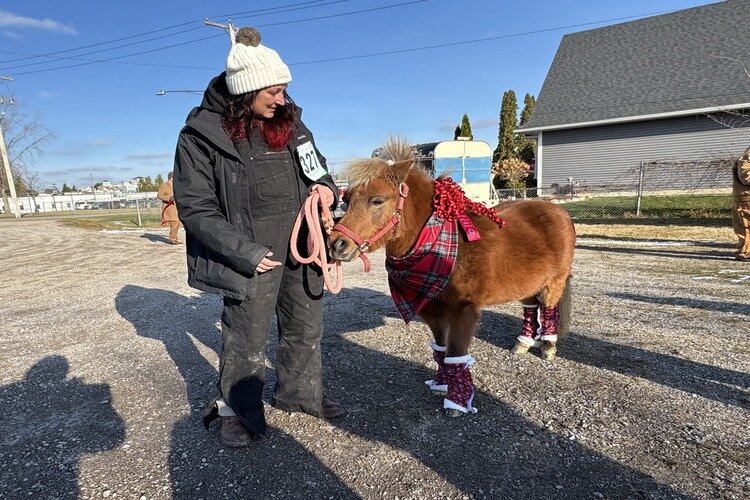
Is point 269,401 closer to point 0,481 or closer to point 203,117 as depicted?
point 0,481

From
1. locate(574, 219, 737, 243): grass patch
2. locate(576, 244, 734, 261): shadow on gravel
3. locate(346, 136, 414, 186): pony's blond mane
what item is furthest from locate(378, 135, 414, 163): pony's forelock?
Result: locate(574, 219, 737, 243): grass patch

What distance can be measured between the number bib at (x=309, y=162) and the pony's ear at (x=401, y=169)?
53 cm

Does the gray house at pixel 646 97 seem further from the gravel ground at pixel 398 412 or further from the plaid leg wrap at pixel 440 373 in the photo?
the plaid leg wrap at pixel 440 373

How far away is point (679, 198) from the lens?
16.1m

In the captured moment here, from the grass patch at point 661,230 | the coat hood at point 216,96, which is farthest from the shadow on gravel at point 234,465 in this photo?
the grass patch at point 661,230

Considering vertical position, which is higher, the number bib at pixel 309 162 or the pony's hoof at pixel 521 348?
the number bib at pixel 309 162

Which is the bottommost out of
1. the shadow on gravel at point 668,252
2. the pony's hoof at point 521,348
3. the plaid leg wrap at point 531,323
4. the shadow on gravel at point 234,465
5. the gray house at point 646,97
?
the shadow on gravel at point 668,252

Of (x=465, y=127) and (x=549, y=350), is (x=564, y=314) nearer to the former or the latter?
(x=549, y=350)

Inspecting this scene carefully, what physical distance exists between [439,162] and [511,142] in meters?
19.7

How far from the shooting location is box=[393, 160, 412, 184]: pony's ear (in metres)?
3.08

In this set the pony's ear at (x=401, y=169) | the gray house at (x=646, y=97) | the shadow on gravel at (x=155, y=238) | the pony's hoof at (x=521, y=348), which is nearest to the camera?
the pony's ear at (x=401, y=169)

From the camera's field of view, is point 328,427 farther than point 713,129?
No

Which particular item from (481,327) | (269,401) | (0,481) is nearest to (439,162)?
(481,327)

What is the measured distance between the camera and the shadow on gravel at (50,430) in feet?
7.91
